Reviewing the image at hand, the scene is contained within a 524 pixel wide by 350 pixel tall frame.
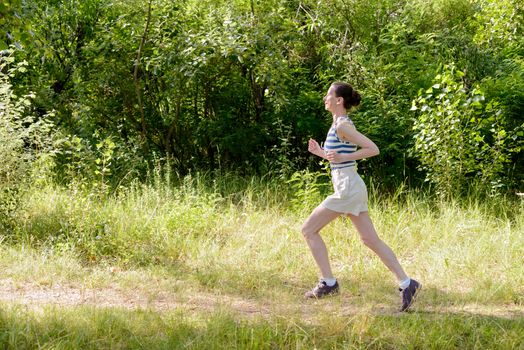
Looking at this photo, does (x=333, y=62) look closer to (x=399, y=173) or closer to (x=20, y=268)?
(x=399, y=173)

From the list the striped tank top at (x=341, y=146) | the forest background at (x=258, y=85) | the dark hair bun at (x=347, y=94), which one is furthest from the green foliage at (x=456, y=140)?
the striped tank top at (x=341, y=146)

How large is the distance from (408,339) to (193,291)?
7.08 feet

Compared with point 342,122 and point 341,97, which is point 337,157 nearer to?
point 342,122

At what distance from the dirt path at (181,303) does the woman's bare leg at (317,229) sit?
0.43 m

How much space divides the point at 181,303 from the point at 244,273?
89 cm

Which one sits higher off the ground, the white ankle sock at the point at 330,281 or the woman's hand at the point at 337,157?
the woman's hand at the point at 337,157

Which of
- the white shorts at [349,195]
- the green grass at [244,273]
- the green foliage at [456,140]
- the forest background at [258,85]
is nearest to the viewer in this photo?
the green grass at [244,273]

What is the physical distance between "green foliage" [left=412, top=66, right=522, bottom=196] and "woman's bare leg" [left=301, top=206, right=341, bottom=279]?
3.45 meters

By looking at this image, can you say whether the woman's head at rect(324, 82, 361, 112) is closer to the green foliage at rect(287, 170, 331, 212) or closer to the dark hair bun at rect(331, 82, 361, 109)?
the dark hair bun at rect(331, 82, 361, 109)

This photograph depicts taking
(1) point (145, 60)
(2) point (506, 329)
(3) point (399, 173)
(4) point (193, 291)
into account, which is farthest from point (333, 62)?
(2) point (506, 329)

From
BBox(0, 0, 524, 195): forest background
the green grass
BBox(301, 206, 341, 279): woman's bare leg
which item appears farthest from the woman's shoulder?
BBox(0, 0, 524, 195): forest background

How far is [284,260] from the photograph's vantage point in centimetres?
685

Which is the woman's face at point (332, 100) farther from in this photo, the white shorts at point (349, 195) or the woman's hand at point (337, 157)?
the white shorts at point (349, 195)

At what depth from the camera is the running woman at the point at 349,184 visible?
532cm
